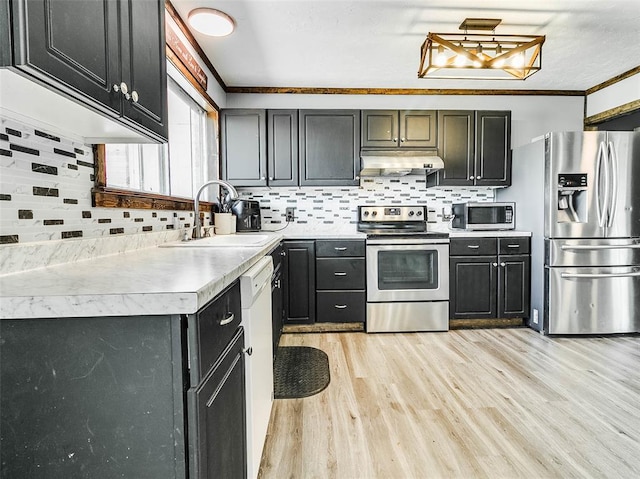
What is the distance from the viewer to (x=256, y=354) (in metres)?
1.37

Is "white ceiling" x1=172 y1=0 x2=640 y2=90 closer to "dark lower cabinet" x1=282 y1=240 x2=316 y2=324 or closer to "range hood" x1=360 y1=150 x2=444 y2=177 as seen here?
"range hood" x1=360 y1=150 x2=444 y2=177

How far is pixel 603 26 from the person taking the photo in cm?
245

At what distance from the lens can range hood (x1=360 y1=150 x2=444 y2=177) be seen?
128 inches

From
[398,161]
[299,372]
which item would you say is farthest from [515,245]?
[299,372]

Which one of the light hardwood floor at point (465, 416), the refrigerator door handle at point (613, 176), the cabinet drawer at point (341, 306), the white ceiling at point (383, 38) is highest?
the white ceiling at point (383, 38)

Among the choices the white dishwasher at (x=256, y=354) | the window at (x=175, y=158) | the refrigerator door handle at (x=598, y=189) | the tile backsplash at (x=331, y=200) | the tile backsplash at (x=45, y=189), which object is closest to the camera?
the tile backsplash at (x=45, y=189)

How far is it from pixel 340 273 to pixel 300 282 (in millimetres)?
374

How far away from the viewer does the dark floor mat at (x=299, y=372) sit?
211cm

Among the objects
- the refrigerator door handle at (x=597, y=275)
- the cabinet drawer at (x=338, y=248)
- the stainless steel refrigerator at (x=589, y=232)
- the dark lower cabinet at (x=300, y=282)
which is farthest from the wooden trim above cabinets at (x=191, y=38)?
the refrigerator door handle at (x=597, y=275)

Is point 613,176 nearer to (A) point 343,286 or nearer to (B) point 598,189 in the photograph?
(B) point 598,189

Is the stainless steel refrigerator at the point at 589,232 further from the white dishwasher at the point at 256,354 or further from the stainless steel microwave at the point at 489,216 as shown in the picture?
the white dishwasher at the point at 256,354

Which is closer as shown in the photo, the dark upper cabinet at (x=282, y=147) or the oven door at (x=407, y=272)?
the oven door at (x=407, y=272)

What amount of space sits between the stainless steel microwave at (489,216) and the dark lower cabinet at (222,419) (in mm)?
2909

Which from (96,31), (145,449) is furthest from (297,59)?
(145,449)
